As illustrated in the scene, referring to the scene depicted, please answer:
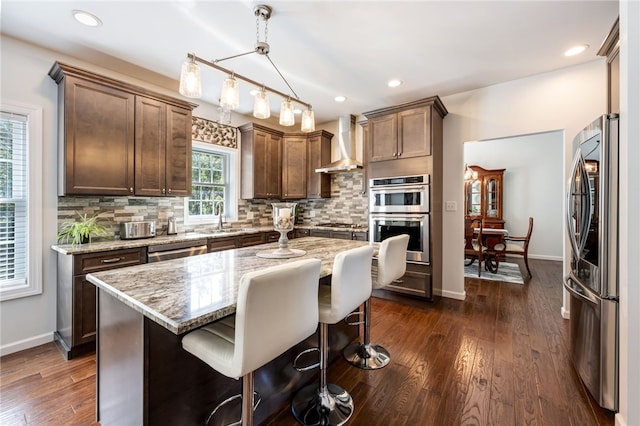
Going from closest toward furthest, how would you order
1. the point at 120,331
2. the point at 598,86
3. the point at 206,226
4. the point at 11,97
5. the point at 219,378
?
the point at 120,331 → the point at 219,378 → the point at 11,97 → the point at 598,86 → the point at 206,226

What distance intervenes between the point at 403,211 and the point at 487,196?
4.66 m

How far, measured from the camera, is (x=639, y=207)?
1.34 meters

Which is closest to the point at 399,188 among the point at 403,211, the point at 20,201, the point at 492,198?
the point at 403,211

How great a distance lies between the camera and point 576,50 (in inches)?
102

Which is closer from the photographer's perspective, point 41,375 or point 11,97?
point 41,375

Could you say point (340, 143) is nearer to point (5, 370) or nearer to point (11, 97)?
point (11, 97)

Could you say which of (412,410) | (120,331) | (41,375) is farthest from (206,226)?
(412,410)

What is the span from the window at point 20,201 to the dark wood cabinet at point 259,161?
2304mm

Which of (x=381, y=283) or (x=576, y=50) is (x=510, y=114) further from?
(x=381, y=283)

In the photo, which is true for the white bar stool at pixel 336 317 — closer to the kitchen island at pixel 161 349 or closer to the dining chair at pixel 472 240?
the kitchen island at pixel 161 349

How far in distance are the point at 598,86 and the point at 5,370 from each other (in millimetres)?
5945

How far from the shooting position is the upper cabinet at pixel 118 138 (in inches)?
95.3

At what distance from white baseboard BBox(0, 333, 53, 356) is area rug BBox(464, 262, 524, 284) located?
564 cm

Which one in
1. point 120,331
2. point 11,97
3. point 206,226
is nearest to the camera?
point 120,331
